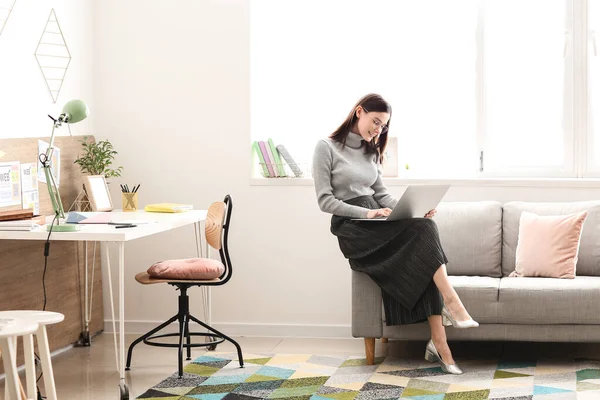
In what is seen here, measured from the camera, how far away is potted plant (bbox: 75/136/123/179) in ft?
16.1

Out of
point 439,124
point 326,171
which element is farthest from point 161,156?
point 439,124

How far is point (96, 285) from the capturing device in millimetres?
5238

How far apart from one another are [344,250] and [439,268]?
0.51 meters

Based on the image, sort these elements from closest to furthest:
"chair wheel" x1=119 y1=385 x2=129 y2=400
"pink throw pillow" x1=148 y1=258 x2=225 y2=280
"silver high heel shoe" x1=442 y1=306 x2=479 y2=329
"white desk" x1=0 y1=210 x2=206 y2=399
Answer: "white desk" x1=0 y1=210 x2=206 y2=399, "chair wheel" x1=119 y1=385 x2=129 y2=400, "silver high heel shoe" x1=442 y1=306 x2=479 y2=329, "pink throw pillow" x1=148 y1=258 x2=225 y2=280

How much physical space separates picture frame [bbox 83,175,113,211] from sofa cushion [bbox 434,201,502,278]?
1.79 m

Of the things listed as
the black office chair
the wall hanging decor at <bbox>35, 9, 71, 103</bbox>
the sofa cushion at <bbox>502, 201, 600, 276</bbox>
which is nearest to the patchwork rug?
the black office chair

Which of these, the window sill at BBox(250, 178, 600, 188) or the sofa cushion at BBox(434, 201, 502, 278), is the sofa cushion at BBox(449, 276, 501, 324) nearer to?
the sofa cushion at BBox(434, 201, 502, 278)

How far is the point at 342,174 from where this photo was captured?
175 inches

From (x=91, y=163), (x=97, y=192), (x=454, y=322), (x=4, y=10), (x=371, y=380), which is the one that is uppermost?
(x=4, y=10)

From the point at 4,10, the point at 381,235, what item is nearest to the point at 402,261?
the point at 381,235

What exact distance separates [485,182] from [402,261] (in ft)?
3.39

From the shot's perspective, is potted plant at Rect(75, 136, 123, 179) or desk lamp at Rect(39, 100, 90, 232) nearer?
desk lamp at Rect(39, 100, 90, 232)

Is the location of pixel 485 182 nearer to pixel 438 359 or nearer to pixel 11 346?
pixel 438 359

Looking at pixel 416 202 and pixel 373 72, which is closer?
pixel 416 202
